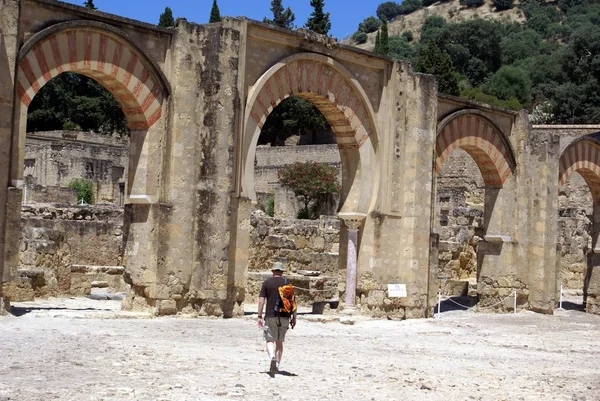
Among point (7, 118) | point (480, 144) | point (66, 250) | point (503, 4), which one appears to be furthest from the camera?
point (503, 4)

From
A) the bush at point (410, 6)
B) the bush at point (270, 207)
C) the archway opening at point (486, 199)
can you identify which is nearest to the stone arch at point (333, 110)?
the archway opening at point (486, 199)

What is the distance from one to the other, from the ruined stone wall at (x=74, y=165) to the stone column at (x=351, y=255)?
69.9 ft

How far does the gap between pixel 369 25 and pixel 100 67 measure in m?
95.0

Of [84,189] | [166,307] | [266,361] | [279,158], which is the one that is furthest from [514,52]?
[266,361]

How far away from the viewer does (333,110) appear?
1550 cm

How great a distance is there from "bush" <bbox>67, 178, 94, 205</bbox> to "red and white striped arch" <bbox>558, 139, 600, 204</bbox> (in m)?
19.1

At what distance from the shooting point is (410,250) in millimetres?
15906

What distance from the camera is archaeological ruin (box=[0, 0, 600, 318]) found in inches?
482

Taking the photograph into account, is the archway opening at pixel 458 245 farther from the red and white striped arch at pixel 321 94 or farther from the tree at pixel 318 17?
the tree at pixel 318 17

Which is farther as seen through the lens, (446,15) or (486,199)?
(446,15)

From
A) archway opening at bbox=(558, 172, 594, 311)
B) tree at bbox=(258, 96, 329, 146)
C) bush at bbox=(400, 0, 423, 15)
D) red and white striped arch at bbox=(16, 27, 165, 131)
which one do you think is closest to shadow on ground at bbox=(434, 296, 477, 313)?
archway opening at bbox=(558, 172, 594, 311)

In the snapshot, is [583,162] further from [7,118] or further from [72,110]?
[72,110]

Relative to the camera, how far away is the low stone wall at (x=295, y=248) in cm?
2012

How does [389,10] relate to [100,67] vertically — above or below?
above
